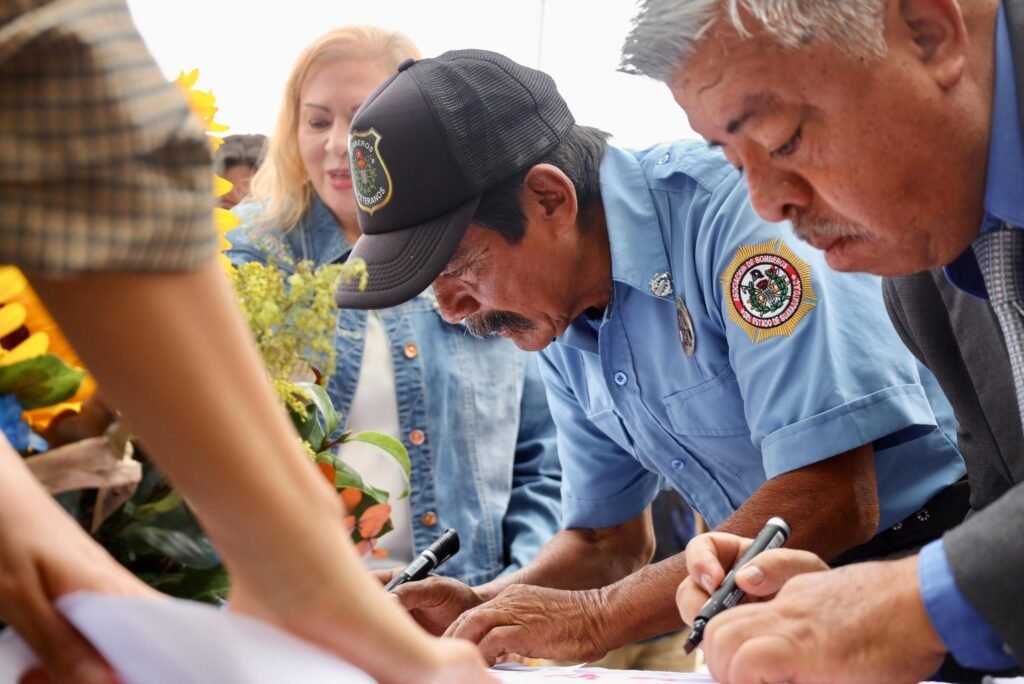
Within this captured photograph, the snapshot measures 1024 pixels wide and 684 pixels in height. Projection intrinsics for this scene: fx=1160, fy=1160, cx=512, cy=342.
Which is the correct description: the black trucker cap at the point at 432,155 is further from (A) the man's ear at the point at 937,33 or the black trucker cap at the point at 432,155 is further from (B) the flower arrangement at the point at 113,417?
(A) the man's ear at the point at 937,33

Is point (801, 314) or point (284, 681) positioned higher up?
point (284, 681)

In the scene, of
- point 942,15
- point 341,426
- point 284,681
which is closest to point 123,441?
point 284,681

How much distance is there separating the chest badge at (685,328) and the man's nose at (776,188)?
520mm

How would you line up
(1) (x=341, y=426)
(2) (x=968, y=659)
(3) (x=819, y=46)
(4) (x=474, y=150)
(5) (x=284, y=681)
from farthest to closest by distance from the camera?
(1) (x=341, y=426) → (4) (x=474, y=150) → (3) (x=819, y=46) → (2) (x=968, y=659) → (5) (x=284, y=681)

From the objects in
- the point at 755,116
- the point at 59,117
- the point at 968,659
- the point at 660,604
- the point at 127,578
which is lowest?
the point at 660,604

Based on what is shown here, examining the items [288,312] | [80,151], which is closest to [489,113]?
[288,312]

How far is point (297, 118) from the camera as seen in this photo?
2.49 m

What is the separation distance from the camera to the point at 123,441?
901 mm

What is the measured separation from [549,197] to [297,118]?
33.8 inches

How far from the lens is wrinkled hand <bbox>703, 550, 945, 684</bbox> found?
908mm

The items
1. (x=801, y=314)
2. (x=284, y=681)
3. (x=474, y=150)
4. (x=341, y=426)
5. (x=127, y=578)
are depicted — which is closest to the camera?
(x=284, y=681)

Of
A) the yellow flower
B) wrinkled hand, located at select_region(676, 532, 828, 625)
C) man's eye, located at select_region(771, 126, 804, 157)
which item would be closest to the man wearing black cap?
wrinkled hand, located at select_region(676, 532, 828, 625)

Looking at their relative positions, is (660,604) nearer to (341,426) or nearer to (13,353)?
(341,426)

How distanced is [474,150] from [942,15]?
820mm
